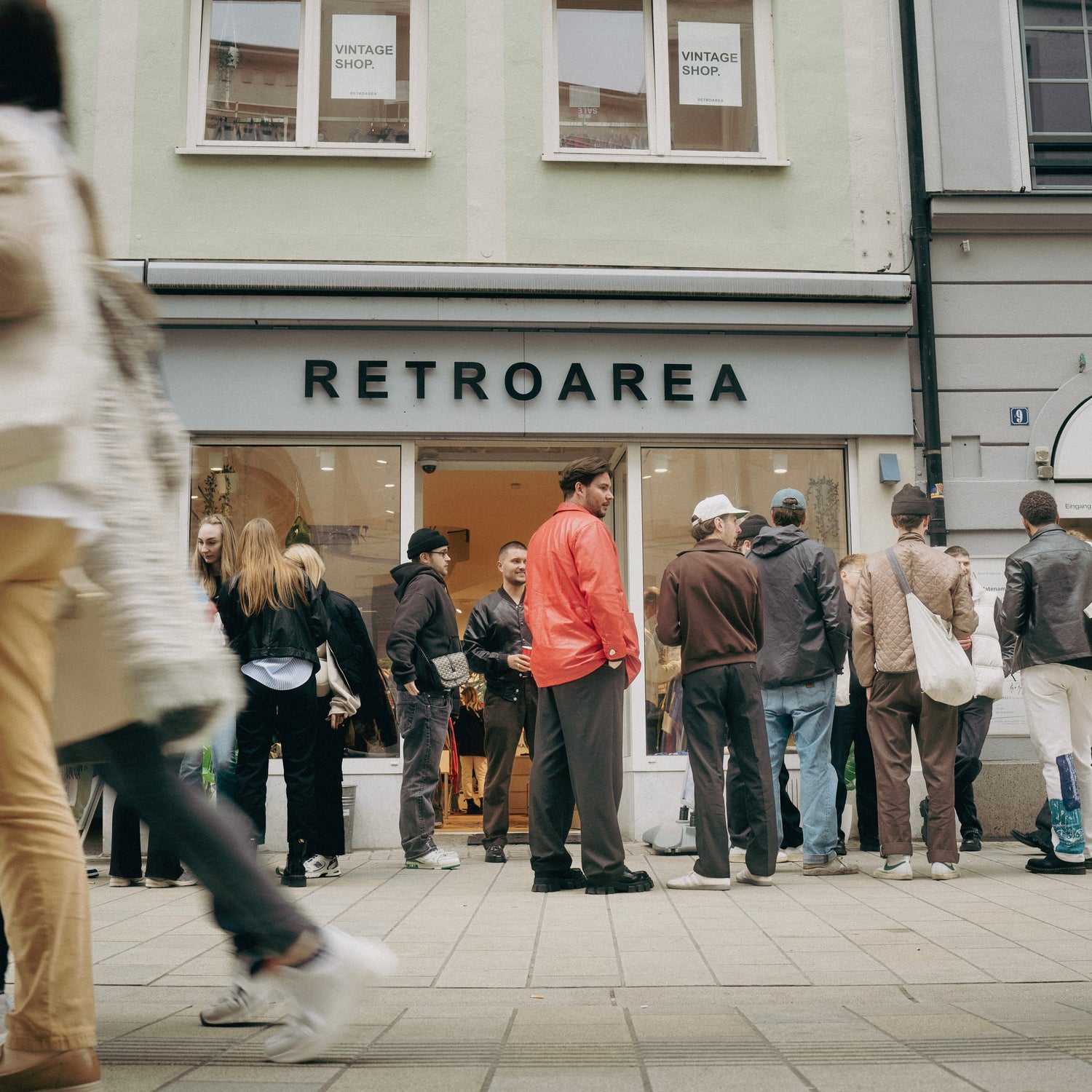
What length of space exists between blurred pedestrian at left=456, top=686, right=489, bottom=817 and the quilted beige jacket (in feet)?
15.3

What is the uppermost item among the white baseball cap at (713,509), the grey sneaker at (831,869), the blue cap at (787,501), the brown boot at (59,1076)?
the blue cap at (787,501)

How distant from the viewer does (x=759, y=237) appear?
10.1 m

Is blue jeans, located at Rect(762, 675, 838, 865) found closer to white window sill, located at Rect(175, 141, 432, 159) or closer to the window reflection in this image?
white window sill, located at Rect(175, 141, 432, 159)

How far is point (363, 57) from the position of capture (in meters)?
10.4

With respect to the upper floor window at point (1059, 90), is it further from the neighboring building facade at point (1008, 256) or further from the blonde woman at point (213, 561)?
the blonde woman at point (213, 561)

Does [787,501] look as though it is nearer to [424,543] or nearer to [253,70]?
[424,543]

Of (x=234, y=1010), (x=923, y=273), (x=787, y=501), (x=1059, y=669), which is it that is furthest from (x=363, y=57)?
(x=234, y=1010)

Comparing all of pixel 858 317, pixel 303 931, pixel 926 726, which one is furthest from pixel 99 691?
pixel 858 317

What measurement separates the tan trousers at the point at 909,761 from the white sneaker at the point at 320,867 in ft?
10.6

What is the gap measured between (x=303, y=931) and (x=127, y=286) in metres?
1.44

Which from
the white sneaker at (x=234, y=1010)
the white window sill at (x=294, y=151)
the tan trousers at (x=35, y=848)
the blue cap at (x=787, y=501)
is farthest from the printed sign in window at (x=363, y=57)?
the tan trousers at (x=35, y=848)

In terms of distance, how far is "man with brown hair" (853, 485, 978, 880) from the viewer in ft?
22.8

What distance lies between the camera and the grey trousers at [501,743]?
839cm

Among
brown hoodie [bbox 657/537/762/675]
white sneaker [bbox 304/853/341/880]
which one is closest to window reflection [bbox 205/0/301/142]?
brown hoodie [bbox 657/537/762/675]
